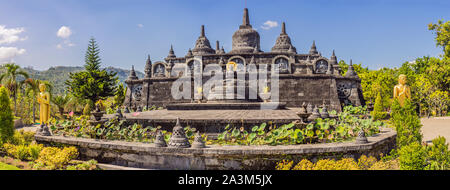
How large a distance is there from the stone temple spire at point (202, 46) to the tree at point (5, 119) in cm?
2396

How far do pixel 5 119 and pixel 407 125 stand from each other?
12426 mm

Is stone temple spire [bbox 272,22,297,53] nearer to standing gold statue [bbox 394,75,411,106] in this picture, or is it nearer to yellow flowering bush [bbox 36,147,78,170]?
standing gold statue [bbox 394,75,411,106]

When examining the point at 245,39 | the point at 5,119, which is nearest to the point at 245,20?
the point at 245,39

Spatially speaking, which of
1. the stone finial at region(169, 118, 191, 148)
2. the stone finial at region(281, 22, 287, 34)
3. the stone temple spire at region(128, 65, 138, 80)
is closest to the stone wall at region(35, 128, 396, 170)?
the stone finial at region(169, 118, 191, 148)

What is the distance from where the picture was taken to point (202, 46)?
107 feet

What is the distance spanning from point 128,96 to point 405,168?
25.8 metres

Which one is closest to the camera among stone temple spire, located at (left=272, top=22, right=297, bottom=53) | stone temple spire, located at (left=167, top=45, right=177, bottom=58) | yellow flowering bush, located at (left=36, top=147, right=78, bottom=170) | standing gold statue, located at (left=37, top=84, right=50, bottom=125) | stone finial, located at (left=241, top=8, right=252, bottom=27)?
yellow flowering bush, located at (left=36, top=147, right=78, bottom=170)

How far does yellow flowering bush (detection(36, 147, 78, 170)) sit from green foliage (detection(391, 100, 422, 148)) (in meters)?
8.65

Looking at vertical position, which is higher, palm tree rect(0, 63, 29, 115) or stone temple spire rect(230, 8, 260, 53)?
stone temple spire rect(230, 8, 260, 53)

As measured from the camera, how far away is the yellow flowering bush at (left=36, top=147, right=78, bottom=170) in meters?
6.49

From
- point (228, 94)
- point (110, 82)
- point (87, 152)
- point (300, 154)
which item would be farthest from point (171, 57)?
point (300, 154)

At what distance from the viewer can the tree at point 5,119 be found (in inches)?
343

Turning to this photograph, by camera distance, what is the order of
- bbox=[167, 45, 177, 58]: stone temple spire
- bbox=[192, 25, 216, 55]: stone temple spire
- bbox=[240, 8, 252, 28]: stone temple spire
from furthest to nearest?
bbox=[167, 45, 177, 58]: stone temple spire
bbox=[192, 25, 216, 55]: stone temple spire
bbox=[240, 8, 252, 28]: stone temple spire
